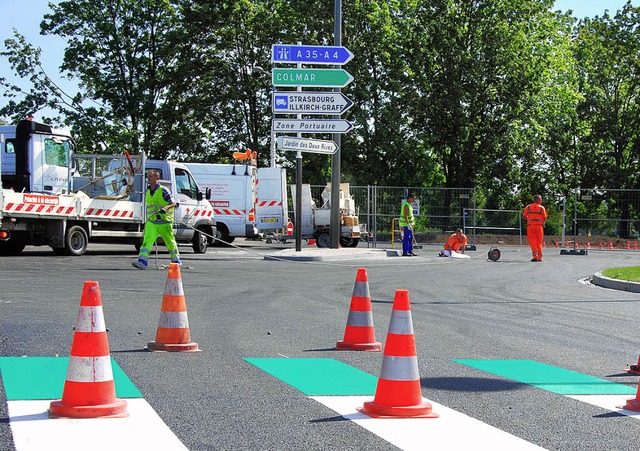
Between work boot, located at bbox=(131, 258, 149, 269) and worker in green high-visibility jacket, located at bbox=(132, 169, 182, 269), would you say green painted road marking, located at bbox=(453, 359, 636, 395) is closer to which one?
worker in green high-visibility jacket, located at bbox=(132, 169, 182, 269)

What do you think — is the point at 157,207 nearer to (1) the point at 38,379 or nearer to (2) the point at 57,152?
(2) the point at 57,152

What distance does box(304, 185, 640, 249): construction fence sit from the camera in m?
34.4

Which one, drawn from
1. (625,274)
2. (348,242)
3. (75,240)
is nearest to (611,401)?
(625,274)

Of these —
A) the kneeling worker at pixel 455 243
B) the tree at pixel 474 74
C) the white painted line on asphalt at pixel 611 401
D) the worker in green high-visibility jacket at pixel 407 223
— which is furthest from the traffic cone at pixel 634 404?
the tree at pixel 474 74

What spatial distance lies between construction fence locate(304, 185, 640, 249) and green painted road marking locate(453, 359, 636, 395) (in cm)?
2461

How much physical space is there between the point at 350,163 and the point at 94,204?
81.4 feet

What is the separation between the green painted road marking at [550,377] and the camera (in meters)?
6.77

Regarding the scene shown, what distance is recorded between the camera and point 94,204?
22.2 metres

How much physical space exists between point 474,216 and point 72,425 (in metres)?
32.2

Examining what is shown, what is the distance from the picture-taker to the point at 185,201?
2586cm

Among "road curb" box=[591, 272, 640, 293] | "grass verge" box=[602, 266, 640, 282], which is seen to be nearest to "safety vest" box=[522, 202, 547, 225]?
"grass verge" box=[602, 266, 640, 282]

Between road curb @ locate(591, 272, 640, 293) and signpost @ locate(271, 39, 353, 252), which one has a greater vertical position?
signpost @ locate(271, 39, 353, 252)

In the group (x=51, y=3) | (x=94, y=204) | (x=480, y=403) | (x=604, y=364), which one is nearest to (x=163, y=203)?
(x=94, y=204)

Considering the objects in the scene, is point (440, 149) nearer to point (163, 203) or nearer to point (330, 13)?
point (330, 13)
